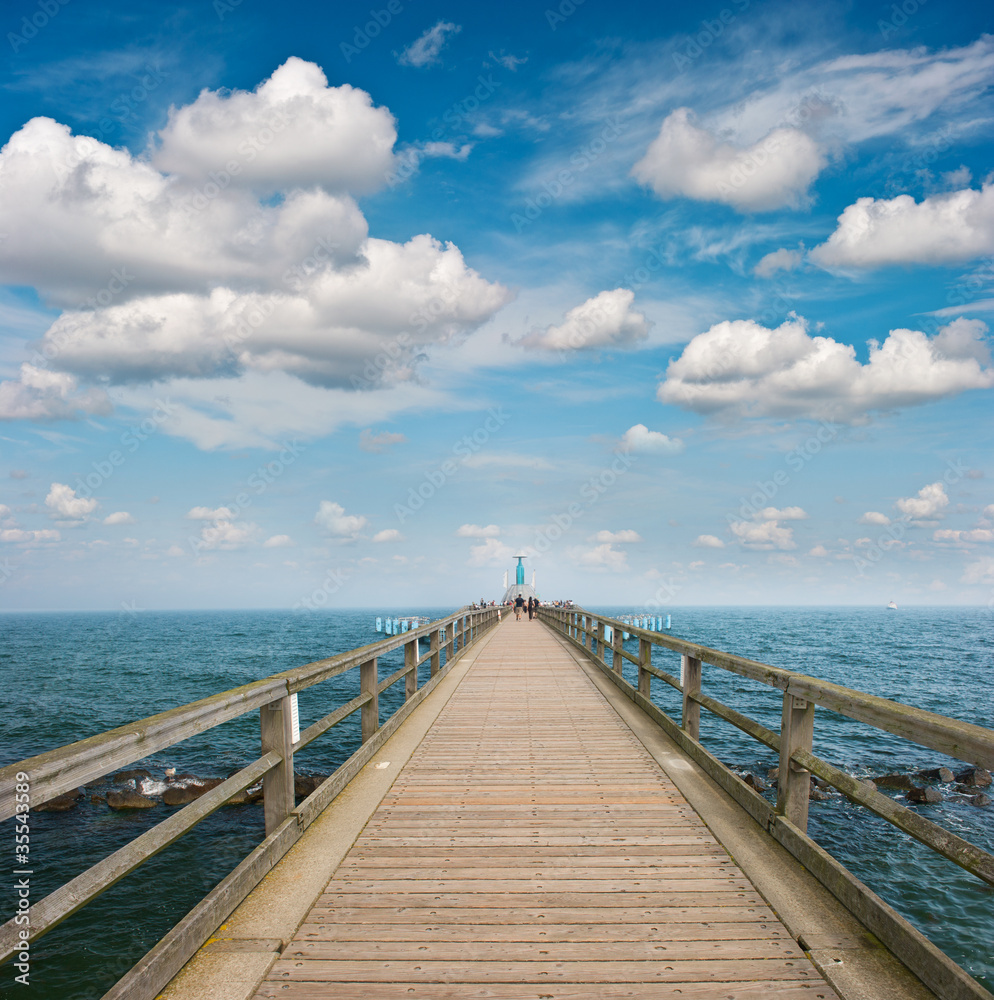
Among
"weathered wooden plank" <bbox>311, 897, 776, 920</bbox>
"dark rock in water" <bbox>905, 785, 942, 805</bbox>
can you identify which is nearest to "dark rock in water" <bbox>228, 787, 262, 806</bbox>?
"weathered wooden plank" <bbox>311, 897, 776, 920</bbox>

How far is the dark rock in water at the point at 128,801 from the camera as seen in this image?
14.0 metres

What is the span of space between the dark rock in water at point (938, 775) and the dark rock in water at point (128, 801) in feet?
57.7

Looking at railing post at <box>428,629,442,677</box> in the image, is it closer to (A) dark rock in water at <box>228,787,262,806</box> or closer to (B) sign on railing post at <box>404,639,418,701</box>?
(B) sign on railing post at <box>404,639,418,701</box>

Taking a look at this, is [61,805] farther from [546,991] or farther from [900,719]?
[900,719]

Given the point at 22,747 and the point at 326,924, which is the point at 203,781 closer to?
the point at 22,747

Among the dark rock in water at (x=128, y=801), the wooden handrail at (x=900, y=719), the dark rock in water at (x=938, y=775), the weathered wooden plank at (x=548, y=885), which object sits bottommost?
the dark rock in water at (x=938, y=775)

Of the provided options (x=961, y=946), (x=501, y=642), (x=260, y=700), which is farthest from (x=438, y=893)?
(x=501, y=642)

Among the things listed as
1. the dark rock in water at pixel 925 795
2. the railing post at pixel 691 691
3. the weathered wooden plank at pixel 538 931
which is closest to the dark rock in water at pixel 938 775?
the dark rock in water at pixel 925 795

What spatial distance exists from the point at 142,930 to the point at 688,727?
24.0ft

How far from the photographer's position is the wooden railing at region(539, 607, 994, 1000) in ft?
9.20

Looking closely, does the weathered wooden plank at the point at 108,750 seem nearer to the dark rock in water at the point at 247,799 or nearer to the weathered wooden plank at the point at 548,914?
the weathered wooden plank at the point at 548,914

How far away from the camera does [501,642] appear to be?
21.2m

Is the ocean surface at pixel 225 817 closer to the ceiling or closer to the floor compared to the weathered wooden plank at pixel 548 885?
closer to the floor

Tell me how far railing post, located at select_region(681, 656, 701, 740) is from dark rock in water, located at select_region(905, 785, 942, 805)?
34.8 ft
